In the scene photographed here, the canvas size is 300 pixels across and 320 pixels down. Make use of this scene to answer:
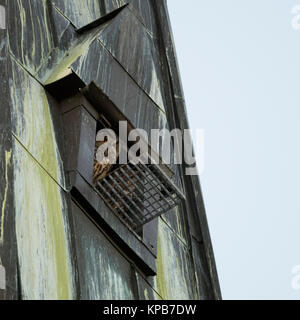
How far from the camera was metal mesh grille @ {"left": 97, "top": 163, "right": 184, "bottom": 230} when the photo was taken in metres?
11.6

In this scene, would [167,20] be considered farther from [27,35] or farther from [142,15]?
[27,35]

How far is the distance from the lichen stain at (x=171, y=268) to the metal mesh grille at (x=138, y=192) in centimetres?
62

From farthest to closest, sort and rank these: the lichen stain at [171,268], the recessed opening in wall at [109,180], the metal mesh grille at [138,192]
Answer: the lichen stain at [171,268] < the metal mesh grille at [138,192] < the recessed opening in wall at [109,180]

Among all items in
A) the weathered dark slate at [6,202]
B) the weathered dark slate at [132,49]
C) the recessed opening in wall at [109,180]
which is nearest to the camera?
the weathered dark slate at [6,202]

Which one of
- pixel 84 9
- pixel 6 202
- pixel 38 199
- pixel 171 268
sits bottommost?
pixel 6 202

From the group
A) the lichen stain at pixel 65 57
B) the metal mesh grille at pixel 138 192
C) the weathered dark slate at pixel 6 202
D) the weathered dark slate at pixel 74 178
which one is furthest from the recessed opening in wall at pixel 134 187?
the weathered dark slate at pixel 6 202

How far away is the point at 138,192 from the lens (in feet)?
38.7

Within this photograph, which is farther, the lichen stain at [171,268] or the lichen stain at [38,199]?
the lichen stain at [171,268]

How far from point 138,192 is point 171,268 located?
112 centimetres

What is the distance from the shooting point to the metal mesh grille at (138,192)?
1159 centimetres

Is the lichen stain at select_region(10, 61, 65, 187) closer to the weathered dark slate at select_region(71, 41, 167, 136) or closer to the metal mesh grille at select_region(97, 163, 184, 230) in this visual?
the weathered dark slate at select_region(71, 41, 167, 136)

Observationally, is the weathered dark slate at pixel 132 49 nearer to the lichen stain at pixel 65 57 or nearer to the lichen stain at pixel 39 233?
the lichen stain at pixel 65 57

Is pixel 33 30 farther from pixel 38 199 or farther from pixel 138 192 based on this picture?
pixel 38 199

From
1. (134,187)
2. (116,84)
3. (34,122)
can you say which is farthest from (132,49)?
(34,122)
